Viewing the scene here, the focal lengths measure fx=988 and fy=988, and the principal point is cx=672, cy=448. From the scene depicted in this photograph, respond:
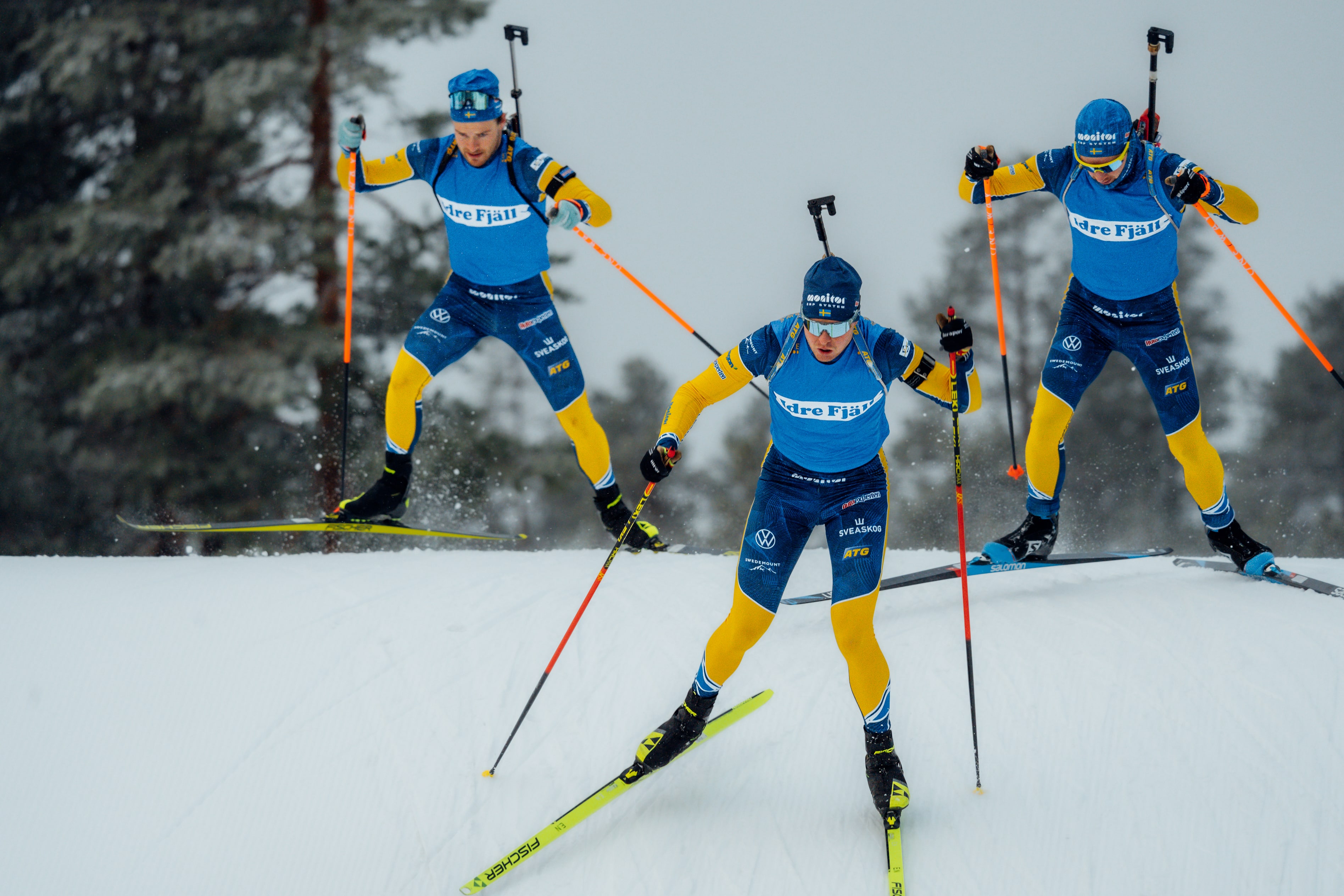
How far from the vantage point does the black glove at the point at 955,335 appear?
3.22 meters

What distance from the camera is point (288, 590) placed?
5379 mm

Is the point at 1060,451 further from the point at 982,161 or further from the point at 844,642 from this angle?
the point at 844,642

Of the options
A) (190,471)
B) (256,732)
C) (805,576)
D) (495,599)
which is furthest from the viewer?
Result: (190,471)

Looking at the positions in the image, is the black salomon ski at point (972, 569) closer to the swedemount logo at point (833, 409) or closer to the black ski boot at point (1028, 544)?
the black ski boot at point (1028, 544)

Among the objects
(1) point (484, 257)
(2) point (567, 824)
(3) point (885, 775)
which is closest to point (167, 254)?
(1) point (484, 257)

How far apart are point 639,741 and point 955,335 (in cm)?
207

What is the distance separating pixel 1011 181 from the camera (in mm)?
4613

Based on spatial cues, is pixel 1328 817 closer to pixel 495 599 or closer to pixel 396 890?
pixel 396 890

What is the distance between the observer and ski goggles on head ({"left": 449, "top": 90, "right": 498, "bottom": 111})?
441 centimetres

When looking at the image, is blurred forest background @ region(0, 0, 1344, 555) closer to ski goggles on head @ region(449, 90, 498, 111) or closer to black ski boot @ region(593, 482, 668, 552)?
black ski boot @ region(593, 482, 668, 552)

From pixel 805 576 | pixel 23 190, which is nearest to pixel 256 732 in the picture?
pixel 805 576

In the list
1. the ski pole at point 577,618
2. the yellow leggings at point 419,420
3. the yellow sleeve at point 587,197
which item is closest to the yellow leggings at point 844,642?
the ski pole at point 577,618

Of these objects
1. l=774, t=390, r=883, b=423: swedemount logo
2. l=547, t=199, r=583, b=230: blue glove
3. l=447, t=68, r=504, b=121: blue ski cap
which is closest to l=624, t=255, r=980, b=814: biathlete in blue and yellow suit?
l=774, t=390, r=883, b=423: swedemount logo

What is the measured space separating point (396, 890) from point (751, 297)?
2865 centimetres
